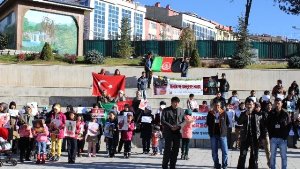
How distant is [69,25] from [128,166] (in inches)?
949

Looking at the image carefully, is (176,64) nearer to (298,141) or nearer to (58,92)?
(58,92)

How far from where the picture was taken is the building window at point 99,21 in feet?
264

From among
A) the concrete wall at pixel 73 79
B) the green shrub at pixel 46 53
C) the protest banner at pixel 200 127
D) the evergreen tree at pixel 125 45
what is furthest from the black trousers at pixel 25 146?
the evergreen tree at pixel 125 45

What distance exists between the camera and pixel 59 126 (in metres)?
16.0

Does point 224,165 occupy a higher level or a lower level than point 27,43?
lower

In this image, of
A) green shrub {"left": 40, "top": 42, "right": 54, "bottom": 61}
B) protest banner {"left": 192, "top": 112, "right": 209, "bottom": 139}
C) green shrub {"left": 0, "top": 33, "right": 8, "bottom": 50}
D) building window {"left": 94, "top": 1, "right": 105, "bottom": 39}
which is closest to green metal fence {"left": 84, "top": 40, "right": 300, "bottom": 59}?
green shrub {"left": 0, "top": 33, "right": 8, "bottom": 50}

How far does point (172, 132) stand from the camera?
44.4 feet

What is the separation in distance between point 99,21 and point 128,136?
6496 centimetres

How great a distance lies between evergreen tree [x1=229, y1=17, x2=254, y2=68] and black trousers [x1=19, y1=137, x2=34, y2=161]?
20626 mm

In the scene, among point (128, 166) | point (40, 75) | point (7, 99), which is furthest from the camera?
point (40, 75)

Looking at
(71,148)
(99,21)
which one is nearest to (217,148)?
(71,148)

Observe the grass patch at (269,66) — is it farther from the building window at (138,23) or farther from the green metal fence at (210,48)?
the building window at (138,23)

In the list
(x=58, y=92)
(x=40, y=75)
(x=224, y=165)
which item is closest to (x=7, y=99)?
(x=58, y=92)

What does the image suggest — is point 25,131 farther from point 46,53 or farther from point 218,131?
point 46,53
